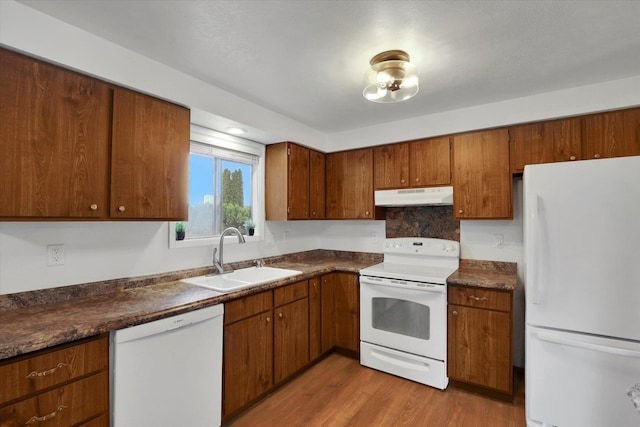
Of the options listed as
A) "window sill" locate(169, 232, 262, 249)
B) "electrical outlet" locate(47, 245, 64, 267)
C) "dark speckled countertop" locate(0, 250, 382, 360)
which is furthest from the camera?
"window sill" locate(169, 232, 262, 249)

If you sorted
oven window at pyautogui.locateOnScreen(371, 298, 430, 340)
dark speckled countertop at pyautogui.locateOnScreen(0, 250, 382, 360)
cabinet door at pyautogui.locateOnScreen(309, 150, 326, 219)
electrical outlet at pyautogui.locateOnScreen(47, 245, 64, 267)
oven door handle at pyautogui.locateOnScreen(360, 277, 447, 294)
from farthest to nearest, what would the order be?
cabinet door at pyautogui.locateOnScreen(309, 150, 326, 219)
oven window at pyautogui.locateOnScreen(371, 298, 430, 340)
oven door handle at pyautogui.locateOnScreen(360, 277, 447, 294)
electrical outlet at pyautogui.locateOnScreen(47, 245, 64, 267)
dark speckled countertop at pyautogui.locateOnScreen(0, 250, 382, 360)

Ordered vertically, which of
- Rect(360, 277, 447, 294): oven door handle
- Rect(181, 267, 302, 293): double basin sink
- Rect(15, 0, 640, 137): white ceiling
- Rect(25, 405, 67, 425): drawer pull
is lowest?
Rect(25, 405, 67, 425): drawer pull

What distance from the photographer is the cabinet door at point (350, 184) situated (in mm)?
3279

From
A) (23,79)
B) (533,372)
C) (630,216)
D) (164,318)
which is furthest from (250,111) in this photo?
(533,372)

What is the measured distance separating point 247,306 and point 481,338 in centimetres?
178

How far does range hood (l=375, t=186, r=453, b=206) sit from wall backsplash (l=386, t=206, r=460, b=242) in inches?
9.2

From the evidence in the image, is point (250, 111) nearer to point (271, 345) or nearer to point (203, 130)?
point (203, 130)

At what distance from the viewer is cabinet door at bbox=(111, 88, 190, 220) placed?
1.76m

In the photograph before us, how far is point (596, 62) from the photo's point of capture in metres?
1.91

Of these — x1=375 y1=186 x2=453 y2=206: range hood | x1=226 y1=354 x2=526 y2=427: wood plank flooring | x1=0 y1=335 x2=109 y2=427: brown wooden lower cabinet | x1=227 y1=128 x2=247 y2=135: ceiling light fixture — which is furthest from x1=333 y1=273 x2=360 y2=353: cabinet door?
x1=0 y1=335 x2=109 y2=427: brown wooden lower cabinet

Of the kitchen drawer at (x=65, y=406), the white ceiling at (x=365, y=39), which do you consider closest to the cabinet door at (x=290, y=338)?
the kitchen drawer at (x=65, y=406)

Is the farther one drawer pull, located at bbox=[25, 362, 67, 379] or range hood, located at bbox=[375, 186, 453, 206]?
range hood, located at bbox=[375, 186, 453, 206]

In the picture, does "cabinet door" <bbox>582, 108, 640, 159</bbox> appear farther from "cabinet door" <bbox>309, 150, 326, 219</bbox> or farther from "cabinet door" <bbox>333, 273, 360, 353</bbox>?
"cabinet door" <bbox>309, 150, 326, 219</bbox>

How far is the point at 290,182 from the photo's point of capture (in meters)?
3.04
